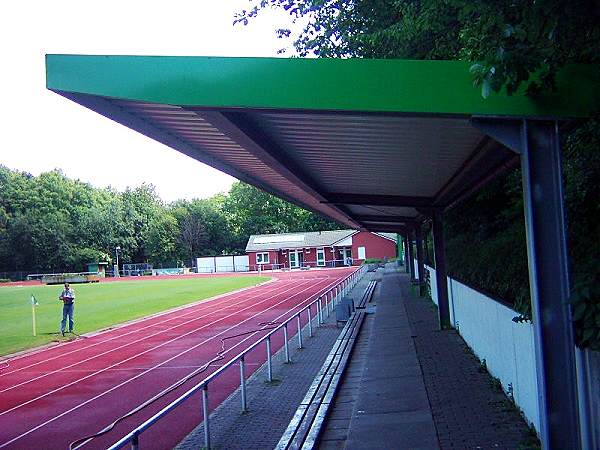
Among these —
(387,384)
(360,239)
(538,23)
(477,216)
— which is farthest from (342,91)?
(360,239)

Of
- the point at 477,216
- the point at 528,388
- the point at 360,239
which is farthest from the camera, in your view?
the point at 360,239

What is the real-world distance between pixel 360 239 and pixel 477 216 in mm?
62157

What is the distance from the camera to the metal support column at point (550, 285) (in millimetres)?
5180

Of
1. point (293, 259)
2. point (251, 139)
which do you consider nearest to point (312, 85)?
point (251, 139)

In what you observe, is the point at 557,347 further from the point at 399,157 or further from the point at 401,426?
the point at 399,157

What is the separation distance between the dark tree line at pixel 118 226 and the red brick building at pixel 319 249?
11224 millimetres

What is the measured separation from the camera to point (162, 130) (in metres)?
7.18

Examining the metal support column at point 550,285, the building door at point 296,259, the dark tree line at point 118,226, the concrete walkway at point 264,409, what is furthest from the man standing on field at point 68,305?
the dark tree line at point 118,226

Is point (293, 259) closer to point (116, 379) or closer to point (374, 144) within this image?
point (116, 379)

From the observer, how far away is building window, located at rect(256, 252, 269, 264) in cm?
8406

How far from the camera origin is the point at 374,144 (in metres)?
7.67

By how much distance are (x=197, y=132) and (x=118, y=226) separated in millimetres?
95894

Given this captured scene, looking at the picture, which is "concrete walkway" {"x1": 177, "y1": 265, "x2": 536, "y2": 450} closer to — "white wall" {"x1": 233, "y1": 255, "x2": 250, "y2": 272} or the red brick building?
the red brick building

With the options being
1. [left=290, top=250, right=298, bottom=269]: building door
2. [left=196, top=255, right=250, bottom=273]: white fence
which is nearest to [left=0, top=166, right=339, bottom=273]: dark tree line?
[left=196, top=255, right=250, bottom=273]: white fence
